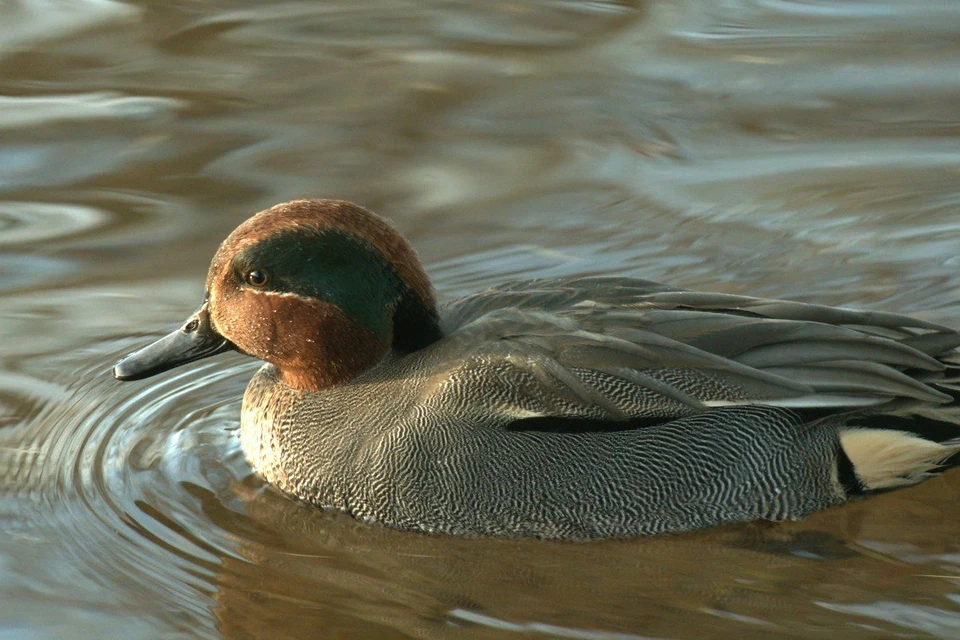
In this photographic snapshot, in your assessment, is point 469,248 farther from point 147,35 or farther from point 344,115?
point 147,35

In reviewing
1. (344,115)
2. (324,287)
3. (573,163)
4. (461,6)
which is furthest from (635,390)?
(461,6)

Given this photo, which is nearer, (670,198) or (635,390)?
(635,390)

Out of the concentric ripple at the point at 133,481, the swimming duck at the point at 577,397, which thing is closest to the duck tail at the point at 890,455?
the swimming duck at the point at 577,397

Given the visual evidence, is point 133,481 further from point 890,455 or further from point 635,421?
point 890,455

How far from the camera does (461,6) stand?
10250 mm

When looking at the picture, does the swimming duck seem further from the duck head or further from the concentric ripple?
the concentric ripple

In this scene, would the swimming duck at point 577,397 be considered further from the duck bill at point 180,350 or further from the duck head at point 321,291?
the duck bill at point 180,350

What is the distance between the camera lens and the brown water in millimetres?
4875

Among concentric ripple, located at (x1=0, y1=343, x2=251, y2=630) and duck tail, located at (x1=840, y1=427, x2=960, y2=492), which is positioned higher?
duck tail, located at (x1=840, y1=427, x2=960, y2=492)

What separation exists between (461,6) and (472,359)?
5.55m

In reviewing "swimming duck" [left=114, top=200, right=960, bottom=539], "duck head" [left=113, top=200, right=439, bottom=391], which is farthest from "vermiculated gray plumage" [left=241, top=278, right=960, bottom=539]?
"duck head" [left=113, top=200, right=439, bottom=391]

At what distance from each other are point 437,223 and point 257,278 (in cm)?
233

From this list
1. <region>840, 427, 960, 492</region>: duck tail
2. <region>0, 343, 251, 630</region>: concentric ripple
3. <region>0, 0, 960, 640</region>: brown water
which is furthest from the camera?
<region>840, 427, 960, 492</region>: duck tail

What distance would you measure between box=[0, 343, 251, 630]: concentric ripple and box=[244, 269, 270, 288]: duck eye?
30.8 inches
